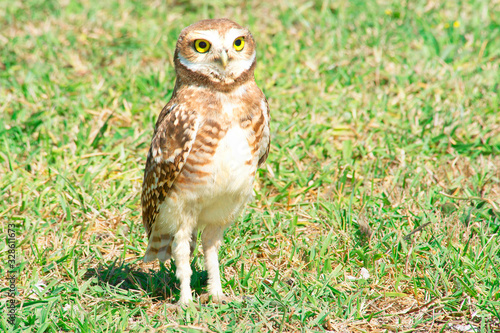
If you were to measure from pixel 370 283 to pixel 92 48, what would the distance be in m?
4.45

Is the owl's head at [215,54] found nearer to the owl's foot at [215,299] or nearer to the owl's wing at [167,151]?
the owl's wing at [167,151]

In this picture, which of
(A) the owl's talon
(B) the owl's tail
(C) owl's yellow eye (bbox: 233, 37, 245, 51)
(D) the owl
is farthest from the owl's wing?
(A) the owl's talon

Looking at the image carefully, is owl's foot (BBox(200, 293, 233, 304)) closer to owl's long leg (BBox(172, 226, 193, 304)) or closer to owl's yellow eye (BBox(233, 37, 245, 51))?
owl's long leg (BBox(172, 226, 193, 304))

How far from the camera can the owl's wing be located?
3.60m

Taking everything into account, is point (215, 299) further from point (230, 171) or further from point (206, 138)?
point (206, 138)

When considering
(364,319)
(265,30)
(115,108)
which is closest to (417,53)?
(265,30)

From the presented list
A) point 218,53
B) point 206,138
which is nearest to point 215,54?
point 218,53

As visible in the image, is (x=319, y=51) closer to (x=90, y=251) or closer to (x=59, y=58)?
(x=59, y=58)

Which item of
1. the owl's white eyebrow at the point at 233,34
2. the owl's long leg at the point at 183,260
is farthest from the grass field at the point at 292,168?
the owl's white eyebrow at the point at 233,34

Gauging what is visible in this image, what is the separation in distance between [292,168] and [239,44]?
1.80 metres

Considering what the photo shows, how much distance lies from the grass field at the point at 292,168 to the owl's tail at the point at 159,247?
15 centimetres

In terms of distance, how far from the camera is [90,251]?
4.35 metres

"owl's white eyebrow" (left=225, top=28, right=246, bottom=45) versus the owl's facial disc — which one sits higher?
"owl's white eyebrow" (left=225, top=28, right=246, bottom=45)

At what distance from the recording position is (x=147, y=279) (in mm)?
4082
